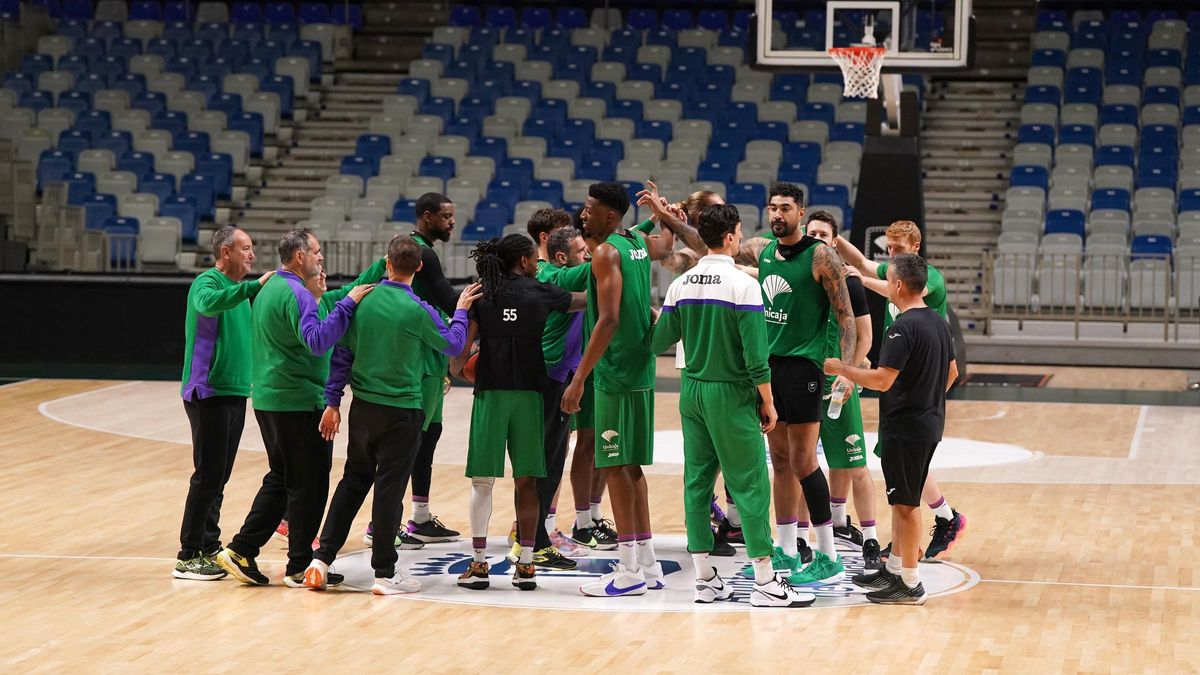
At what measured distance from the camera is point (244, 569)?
773cm

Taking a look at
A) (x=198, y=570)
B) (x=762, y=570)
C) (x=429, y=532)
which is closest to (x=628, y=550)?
(x=762, y=570)

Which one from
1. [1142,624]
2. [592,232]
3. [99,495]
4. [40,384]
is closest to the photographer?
[1142,624]

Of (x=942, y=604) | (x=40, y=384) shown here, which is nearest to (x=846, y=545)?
(x=942, y=604)

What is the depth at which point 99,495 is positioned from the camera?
10.3 metres

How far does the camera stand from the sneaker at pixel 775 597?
24.0ft

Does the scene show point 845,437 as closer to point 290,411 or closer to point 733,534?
point 733,534

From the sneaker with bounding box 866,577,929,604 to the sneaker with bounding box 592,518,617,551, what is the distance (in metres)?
1.73

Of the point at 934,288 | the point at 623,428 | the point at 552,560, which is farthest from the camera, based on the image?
the point at 934,288

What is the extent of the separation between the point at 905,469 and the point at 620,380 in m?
1.37

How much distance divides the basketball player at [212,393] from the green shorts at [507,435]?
124 cm

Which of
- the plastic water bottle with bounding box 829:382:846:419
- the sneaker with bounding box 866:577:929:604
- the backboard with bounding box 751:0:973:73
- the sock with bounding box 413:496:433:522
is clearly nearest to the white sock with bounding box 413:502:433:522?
the sock with bounding box 413:496:433:522

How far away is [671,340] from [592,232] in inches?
26.0

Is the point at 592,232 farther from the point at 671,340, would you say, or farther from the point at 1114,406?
the point at 1114,406

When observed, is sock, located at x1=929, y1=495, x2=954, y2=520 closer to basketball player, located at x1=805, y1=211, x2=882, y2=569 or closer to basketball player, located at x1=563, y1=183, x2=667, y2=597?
basketball player, located at x1=805, y1=211, x2=882, y2=569
